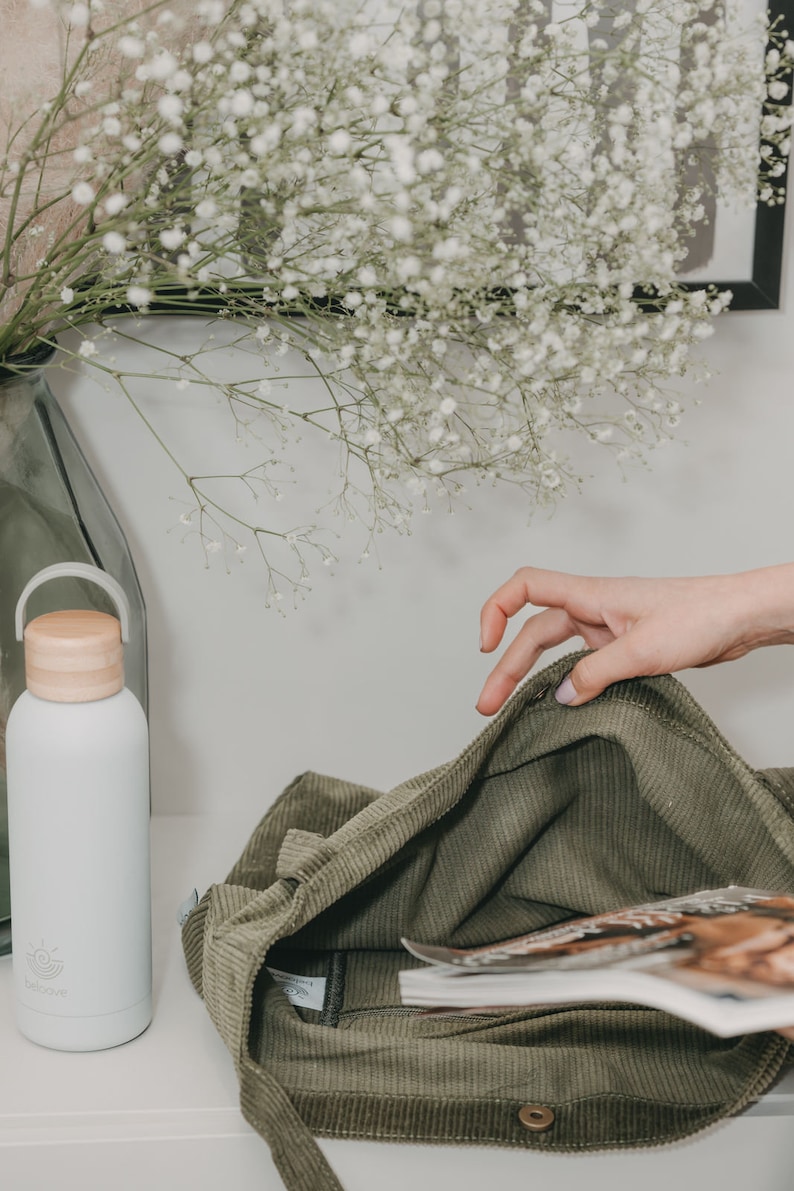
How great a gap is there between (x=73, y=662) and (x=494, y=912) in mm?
343

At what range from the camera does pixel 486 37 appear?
1.90ft

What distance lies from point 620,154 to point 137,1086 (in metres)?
0.56

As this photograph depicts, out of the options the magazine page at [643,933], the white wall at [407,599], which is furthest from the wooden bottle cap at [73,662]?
the white wall at [407,599]

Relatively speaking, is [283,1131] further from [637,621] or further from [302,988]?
[637,621]

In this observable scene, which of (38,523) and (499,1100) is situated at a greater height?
(38,523)

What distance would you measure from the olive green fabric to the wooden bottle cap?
16cm

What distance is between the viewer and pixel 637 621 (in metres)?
0.75

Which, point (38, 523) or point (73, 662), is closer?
point (73, 662)

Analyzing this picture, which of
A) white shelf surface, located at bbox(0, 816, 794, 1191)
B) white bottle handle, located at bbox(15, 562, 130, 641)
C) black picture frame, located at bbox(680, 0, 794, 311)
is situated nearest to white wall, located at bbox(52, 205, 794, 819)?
black picture frame, located at bbox(680, 0, 794, 311)

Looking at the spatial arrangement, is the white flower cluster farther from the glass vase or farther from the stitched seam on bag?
the stitched seam on bag

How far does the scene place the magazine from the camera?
1.66 feet

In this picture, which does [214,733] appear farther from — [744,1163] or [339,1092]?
[744,1163]

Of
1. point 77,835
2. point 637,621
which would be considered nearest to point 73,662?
point 77,835

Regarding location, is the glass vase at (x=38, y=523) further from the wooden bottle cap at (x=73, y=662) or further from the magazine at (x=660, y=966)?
the magazine at (x=660, y=966)
